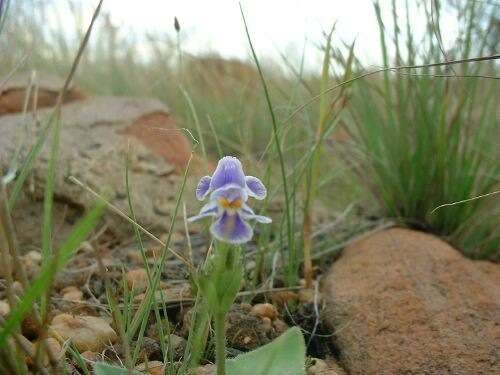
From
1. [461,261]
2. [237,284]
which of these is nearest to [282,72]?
[461,261]

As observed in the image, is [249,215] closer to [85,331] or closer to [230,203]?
[230,203]

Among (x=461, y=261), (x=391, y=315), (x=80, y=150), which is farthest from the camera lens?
(x=80, y=150)

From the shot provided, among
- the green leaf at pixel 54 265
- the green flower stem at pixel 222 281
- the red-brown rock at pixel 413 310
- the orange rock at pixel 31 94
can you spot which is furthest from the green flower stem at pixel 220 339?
the orange rock at pixel 31 94

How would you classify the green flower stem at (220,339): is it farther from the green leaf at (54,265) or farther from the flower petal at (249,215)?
the green leaf at (54,265)

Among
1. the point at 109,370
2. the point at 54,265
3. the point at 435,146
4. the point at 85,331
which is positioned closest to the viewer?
the point at 54,265

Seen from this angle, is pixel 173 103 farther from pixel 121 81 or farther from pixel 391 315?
pixel 391 315

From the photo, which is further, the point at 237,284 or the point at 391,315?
the point at 391,315

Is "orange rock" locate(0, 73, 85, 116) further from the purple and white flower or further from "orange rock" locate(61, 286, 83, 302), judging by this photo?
the purple and white flower

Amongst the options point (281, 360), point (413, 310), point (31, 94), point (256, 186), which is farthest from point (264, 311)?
point (31, 94)
